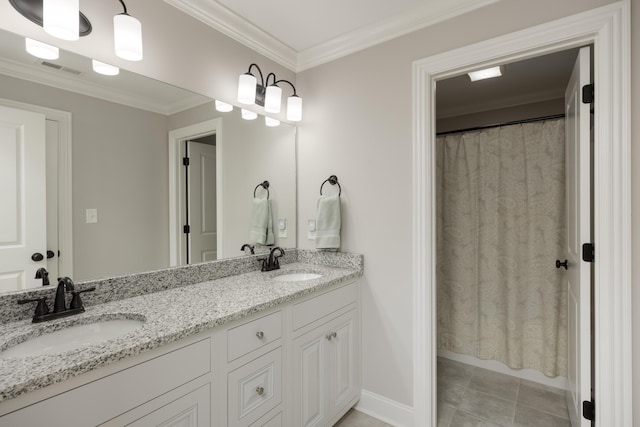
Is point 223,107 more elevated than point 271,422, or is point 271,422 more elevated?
point 223,107

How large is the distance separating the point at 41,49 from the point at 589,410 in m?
2.80

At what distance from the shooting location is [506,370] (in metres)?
2.53

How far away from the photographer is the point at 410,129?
1854 millimetres

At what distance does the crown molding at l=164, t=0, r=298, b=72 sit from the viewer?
1.70 metres

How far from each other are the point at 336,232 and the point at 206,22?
4.70 feet

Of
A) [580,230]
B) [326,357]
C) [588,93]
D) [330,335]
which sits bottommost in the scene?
[326,357]

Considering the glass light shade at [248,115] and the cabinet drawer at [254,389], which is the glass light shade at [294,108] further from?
the cabinet drawer at [254,389]

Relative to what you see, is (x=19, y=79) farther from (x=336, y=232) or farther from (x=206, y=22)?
(x=336, y=232)

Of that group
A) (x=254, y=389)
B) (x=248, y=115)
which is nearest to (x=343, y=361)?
(x=254, y=389)

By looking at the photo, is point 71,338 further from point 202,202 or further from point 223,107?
point 223,107

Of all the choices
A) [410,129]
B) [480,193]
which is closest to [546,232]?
[480,193]

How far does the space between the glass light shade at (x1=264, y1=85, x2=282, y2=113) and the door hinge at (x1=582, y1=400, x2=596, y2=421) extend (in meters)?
2.24

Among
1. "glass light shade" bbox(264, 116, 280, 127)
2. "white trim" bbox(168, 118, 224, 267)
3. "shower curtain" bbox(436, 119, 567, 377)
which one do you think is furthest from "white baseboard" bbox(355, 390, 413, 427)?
"glass light shade" bbox(264, 116, 280, 127)

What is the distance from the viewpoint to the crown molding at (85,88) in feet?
3.92
